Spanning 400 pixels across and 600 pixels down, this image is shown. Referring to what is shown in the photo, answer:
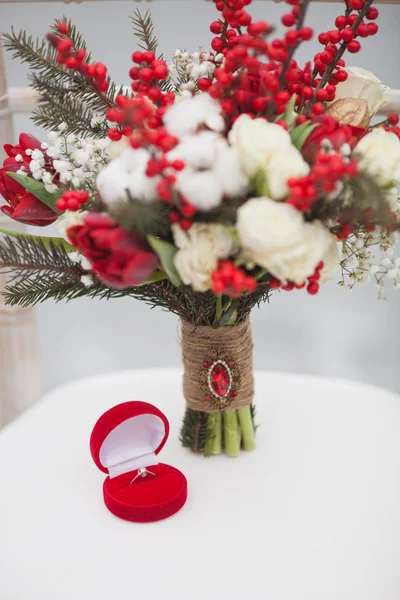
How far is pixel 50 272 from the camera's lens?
2.52ft

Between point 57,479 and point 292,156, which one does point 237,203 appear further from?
point 57,479

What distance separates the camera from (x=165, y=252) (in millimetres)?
617

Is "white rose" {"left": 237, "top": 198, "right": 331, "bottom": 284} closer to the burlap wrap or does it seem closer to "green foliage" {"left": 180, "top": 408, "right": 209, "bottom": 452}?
the burlap wrap

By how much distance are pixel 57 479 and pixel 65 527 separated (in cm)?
11

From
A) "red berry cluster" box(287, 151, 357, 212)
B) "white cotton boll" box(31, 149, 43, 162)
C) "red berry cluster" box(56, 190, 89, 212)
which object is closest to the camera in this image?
"red berry cluster" box(287, 151, 357, 212)

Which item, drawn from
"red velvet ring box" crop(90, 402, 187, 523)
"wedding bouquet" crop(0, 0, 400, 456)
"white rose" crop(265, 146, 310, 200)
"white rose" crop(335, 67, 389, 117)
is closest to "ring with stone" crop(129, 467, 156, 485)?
"red velvet ring box" crop(90, 402, 187, 523)

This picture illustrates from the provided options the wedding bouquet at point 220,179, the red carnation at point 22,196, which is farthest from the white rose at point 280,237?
the red carnation at point 22,196

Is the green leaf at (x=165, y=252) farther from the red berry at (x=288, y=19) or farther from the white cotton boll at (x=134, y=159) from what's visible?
the red berry at (x=288, y=19)

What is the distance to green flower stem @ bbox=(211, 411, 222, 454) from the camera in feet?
3.06

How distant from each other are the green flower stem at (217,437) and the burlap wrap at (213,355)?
36mm

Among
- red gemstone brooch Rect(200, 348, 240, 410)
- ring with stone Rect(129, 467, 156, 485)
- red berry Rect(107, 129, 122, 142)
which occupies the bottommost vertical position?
ring with stone Rect(129, 467, 156, 485)

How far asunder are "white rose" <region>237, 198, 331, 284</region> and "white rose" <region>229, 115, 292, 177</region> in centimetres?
4

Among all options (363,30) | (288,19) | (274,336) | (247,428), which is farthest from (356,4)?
(274,336)

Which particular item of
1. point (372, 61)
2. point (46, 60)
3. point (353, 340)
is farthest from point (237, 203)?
point (353, 340)
